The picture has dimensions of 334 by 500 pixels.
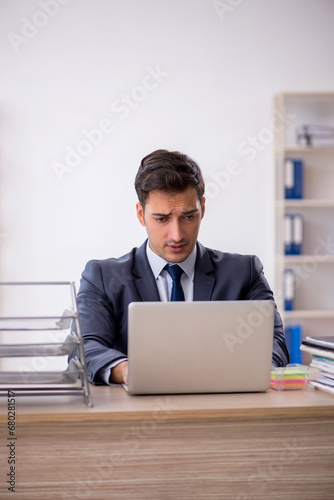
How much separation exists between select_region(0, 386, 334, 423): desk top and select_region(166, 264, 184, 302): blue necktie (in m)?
0.77

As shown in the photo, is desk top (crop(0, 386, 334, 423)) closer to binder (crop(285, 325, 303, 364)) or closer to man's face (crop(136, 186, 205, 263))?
man's face (crop(136, 186, 205, 263))

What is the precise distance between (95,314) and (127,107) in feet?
8.45

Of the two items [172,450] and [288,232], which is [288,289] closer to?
[288,232]

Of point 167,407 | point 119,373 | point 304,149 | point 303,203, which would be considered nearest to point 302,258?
point 303,203

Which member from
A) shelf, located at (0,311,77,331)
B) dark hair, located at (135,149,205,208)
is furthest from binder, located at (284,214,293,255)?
shelf, located at (0,311,77,331)

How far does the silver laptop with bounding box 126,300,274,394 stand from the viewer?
5.15 feet

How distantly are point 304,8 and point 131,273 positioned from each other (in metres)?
3.11

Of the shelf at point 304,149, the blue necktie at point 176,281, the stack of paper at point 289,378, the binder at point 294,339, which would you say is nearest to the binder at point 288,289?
the binder at point 294,339

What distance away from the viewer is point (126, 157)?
179 inches

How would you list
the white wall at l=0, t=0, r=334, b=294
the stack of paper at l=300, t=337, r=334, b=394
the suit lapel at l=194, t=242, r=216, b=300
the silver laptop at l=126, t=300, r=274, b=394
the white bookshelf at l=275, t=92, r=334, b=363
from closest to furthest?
the silver laptop at l=126, t=300, r=274, b=394 → the stack of paper at l=300, t=337, r=334, b=394 → the suit lapel at l=194, t=242, r=216, b=300 → the white wall at l=0, t=0, r=334, b=294 → the white bookshelf at l=275, t=92, r=334, b=363

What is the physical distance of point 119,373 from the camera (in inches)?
70.3

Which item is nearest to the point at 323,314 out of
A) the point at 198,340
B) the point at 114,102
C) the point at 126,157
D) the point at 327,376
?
the point at 126,157

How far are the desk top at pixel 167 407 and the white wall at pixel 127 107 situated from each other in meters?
2.97

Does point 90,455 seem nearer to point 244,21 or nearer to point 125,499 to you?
point 125,499
